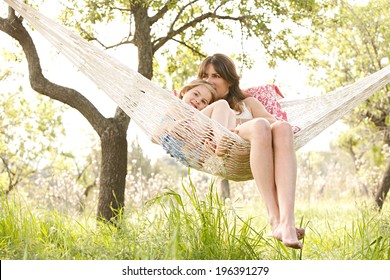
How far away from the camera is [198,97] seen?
284cm

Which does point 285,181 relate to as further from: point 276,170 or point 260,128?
point 260,128

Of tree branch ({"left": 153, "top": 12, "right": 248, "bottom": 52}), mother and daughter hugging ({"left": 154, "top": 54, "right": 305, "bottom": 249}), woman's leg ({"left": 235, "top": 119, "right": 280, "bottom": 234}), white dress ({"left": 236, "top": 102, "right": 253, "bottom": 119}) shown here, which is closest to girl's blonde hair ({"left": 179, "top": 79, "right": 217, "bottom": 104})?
white dress ({"left": 236, "top": 102, "right": 253, "bottom": 119})

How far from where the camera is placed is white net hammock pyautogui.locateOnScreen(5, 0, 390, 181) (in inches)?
94.5

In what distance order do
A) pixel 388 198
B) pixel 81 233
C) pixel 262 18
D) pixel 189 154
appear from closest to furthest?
pixel 189 154
pixel 81 233
pixel 262 18
pixel 388 198

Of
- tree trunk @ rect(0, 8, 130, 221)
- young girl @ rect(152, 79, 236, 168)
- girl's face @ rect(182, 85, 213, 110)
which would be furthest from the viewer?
tree trunk @ rect(0, 8, 130, 221)

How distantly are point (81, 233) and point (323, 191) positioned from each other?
471 centimetres

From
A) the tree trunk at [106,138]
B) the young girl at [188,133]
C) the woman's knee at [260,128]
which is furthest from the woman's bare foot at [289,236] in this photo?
the tree trunk at [106,138]

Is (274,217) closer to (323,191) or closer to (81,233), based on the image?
(81,233)

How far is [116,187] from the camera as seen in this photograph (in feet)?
11.0

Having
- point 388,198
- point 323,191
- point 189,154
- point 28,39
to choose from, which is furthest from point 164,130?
point 323,191

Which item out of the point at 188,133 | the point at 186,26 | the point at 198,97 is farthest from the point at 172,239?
the point at 186,26

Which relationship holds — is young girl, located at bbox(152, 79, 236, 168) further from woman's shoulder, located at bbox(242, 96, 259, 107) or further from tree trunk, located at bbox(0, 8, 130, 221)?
tree trunk, located at bbox(0, 8, 130, 221)

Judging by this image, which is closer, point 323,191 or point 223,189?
point 223,189

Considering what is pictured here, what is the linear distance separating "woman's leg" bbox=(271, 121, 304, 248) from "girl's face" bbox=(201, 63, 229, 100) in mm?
757
